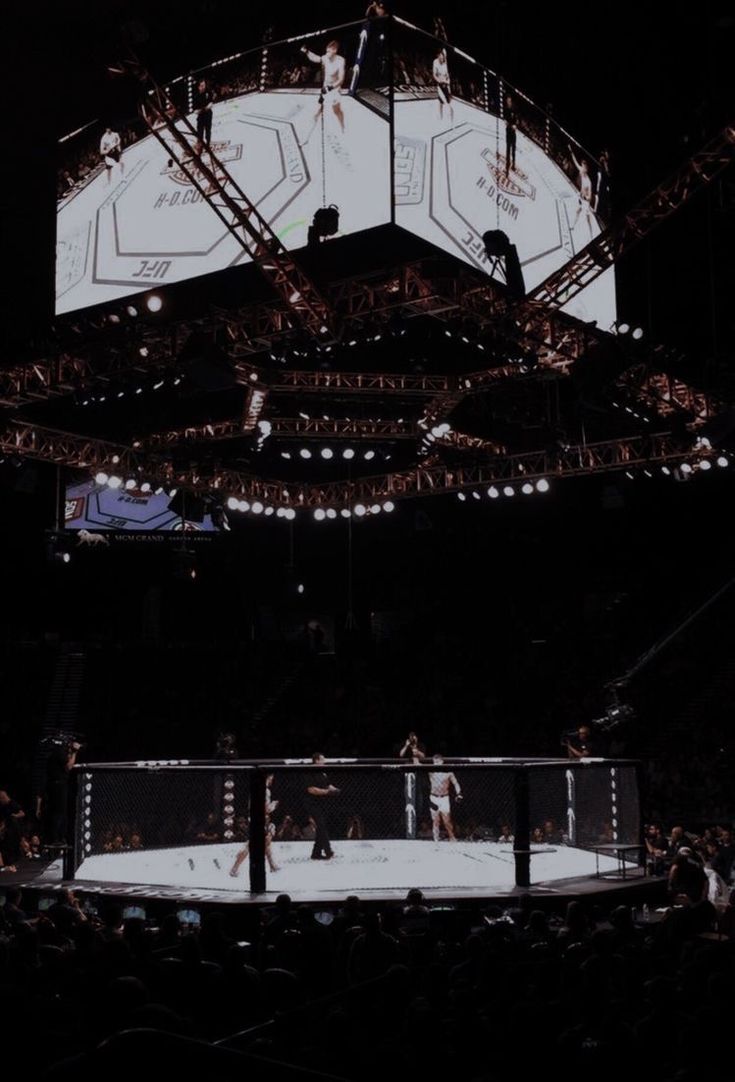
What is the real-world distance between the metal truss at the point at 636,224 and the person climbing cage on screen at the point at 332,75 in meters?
2.83

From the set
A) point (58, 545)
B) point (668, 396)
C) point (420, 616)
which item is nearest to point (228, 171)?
point (668, 396)

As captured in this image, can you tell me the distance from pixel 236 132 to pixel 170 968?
9.82 m

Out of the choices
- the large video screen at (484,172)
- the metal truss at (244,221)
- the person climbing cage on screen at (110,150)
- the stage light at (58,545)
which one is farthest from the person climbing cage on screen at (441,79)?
the stage light at (58,545)

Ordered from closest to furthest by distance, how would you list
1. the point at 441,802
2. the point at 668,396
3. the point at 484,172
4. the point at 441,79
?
the point at 441,79 → the point at 484,172 → the point at 441,802 → the point at 668,396

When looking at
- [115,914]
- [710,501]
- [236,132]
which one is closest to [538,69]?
[236,132]

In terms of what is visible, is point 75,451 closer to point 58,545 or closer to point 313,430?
point 58,545

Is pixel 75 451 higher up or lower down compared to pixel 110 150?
lower down

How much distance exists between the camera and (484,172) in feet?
41.5

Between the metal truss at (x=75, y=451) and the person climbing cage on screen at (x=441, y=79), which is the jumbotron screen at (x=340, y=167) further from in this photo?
the metal truss at (x=75, y=451)

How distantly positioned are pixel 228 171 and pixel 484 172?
2.82 m

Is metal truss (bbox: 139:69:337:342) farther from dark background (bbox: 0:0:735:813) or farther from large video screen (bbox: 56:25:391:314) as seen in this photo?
dark background (bbox: 0:0:735:813)

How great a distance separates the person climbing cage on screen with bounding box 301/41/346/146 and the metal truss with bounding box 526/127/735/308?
2834 mm

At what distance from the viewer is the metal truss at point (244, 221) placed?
11.1 meters

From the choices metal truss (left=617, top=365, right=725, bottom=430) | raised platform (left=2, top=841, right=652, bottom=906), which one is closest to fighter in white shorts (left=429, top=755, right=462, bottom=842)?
raised platform (left=2, top=841, right=652, bottom=906)
